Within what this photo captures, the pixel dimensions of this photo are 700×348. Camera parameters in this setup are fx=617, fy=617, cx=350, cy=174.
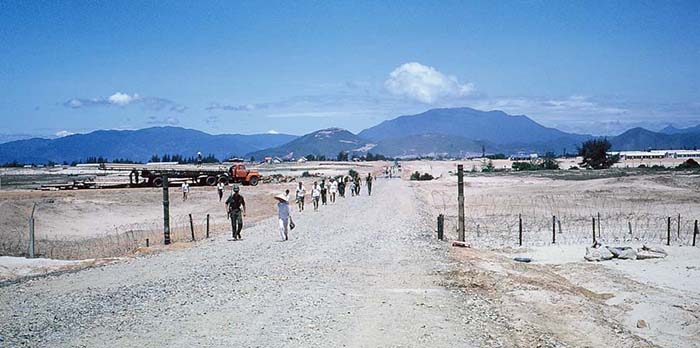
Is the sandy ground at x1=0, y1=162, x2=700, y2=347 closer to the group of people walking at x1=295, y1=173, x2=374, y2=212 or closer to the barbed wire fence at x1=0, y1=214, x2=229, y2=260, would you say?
the barbed wire fence at x1=0, y1=214, x2=229, y2=260

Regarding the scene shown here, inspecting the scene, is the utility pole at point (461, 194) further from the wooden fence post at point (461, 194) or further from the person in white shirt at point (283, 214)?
the person in white shirt at point (283, 214)

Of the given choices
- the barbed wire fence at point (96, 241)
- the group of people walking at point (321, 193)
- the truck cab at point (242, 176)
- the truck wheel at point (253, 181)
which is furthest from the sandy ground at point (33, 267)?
the truck wheel at point (253, 181)

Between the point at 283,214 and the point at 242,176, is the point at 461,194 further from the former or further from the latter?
the point at 242,176

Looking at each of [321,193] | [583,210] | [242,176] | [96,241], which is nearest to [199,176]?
[242,176]

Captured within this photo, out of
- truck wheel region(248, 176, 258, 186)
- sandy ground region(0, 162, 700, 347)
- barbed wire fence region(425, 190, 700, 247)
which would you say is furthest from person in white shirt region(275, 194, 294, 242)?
truck wheel region(248, 176, 258, 186)

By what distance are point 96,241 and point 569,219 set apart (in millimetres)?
22308

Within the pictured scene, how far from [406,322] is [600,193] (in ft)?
132

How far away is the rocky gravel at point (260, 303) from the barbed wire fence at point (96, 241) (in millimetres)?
6083

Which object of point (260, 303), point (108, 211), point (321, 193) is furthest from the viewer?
point (108, 211)

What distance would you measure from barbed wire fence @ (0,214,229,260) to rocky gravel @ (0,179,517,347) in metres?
6.08

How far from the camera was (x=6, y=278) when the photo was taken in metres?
14.1

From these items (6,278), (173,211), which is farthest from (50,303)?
(173,211)

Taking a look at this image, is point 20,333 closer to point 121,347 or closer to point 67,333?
point 67,333

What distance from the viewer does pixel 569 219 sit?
1203 inches
